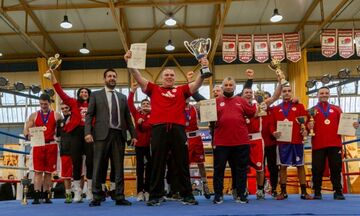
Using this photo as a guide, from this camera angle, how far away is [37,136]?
5520 millimetres

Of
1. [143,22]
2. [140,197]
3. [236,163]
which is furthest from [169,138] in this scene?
[143,22]

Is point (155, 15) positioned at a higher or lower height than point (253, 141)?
higher

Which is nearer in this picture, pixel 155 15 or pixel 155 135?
pixel 155 135

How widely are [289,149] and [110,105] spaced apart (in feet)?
8.67

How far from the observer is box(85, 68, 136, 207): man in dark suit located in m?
4.73

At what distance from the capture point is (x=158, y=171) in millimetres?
4586

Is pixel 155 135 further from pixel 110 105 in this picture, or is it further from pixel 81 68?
pixel 81 68

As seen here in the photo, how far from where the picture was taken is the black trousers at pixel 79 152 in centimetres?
555

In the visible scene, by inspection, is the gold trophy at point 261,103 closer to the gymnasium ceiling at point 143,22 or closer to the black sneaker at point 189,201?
the black sneaker at point 189,201

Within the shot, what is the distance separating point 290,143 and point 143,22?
43.1 ft

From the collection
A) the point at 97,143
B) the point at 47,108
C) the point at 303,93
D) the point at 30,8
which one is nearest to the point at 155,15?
the point at 30,8

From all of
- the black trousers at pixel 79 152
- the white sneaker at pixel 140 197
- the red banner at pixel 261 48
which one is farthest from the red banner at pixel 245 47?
the black trousers at pixel 79 152

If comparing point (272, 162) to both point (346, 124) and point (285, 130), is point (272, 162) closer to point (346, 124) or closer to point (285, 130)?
point (285, 130)

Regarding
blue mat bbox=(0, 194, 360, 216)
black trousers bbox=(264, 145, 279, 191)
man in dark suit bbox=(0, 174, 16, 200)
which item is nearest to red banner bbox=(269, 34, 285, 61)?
black trousers bbox=(264, 145, 279, 191)
